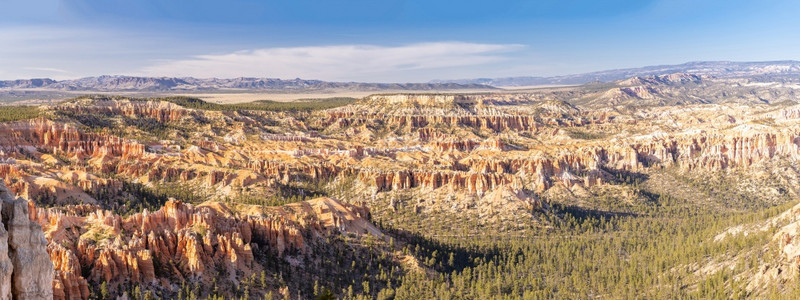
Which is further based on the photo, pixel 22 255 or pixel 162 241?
pixel 162 241

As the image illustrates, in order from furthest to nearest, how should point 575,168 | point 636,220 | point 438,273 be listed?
point 575,168 < point 636,220 < point 438,273

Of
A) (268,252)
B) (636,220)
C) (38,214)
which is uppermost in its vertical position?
(38,214)

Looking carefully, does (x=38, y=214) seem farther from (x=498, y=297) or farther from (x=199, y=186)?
(x=199, y=186)

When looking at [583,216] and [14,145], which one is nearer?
[583,216]

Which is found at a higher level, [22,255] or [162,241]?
[22,255]

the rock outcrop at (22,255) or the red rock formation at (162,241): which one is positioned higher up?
the rock outcrop at (22,255)

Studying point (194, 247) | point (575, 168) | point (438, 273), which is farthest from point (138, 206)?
point (575, 168)

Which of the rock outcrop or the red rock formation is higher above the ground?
the rock outcrop

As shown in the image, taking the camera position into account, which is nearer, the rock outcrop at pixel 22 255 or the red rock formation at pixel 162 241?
the rock outcrop at pixel 22 255

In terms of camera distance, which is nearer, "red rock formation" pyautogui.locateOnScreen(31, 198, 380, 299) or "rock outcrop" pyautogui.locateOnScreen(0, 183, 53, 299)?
"rock outcrop" pyautogui.locateOnScreen(0, 183, 53, 299)

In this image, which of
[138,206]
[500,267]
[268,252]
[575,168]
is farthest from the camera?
[575,168]

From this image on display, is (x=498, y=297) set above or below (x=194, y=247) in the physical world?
below
